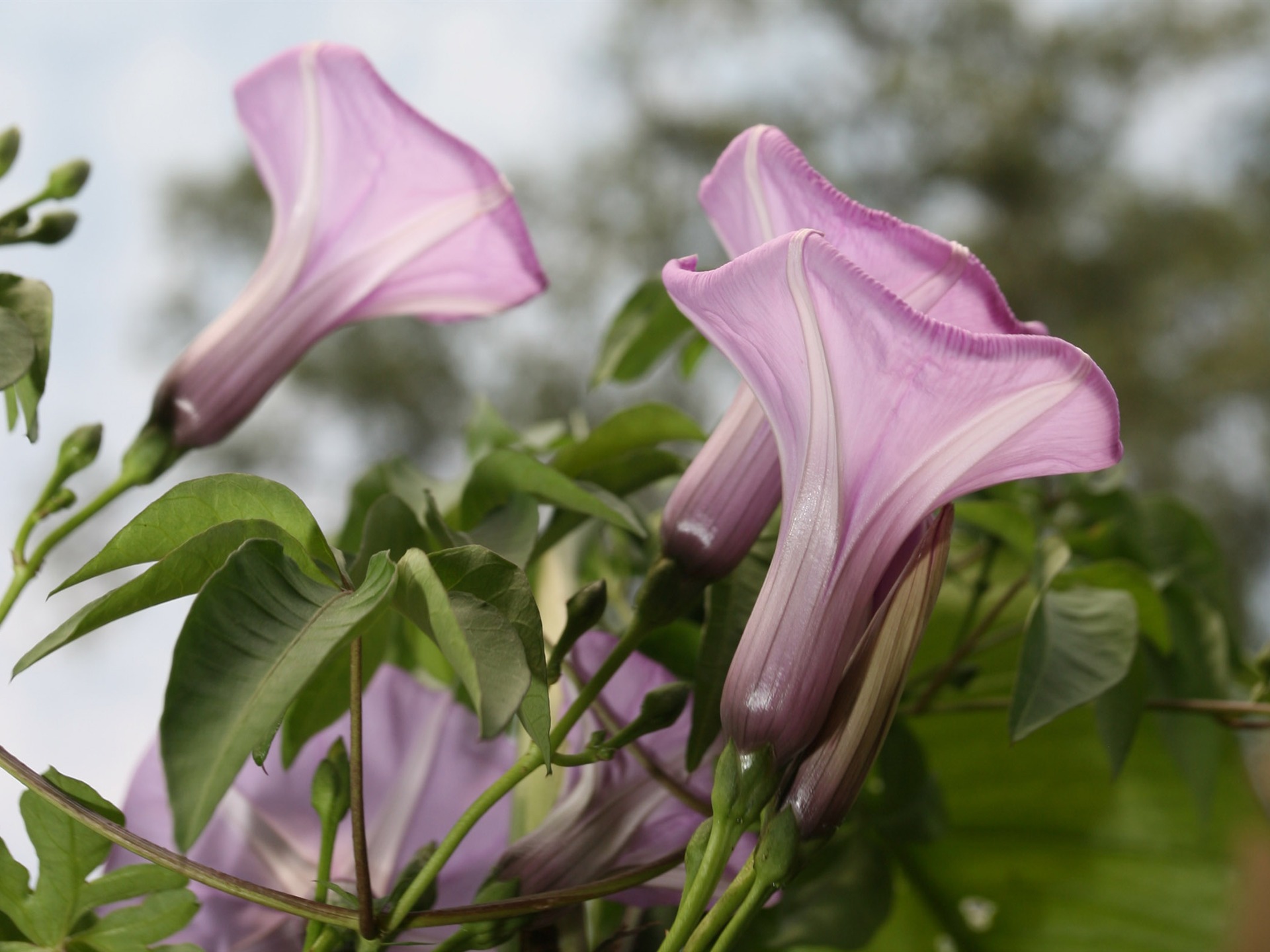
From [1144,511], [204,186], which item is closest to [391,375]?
[204,186]

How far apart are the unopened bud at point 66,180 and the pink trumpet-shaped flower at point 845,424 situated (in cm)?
14

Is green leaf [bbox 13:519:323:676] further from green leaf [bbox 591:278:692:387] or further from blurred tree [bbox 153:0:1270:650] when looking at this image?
blurred tree [bbox 153:0:1270:650]

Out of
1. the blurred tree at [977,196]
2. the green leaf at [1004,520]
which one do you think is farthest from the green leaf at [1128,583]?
the blurred tree at [977,196]

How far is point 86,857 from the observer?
0.47 feet

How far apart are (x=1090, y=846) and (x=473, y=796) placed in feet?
0.68

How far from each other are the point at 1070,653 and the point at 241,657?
15cm

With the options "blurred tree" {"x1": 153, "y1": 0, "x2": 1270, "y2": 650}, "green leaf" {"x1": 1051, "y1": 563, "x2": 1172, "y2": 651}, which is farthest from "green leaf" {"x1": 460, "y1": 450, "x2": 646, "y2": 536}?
"blurred tree" {"x1": 153, "y1": 0, "x2": 1270, "y2": 650}

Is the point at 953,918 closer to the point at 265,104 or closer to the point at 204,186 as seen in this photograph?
the point at 265,104

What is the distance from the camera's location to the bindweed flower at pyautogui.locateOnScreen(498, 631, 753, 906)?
6.9 inches

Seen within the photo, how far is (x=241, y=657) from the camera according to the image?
112 mm

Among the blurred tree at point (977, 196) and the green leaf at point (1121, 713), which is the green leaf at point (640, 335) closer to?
the green leaf at point (1121, 713)

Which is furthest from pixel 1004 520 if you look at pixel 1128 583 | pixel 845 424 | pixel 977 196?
pixel 977 196

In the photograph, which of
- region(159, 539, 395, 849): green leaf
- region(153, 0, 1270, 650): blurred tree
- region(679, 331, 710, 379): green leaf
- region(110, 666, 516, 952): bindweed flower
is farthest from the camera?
region(153, 0, 1270, 650): blurred tree

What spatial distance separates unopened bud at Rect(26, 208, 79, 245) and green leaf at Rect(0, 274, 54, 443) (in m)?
0.02
